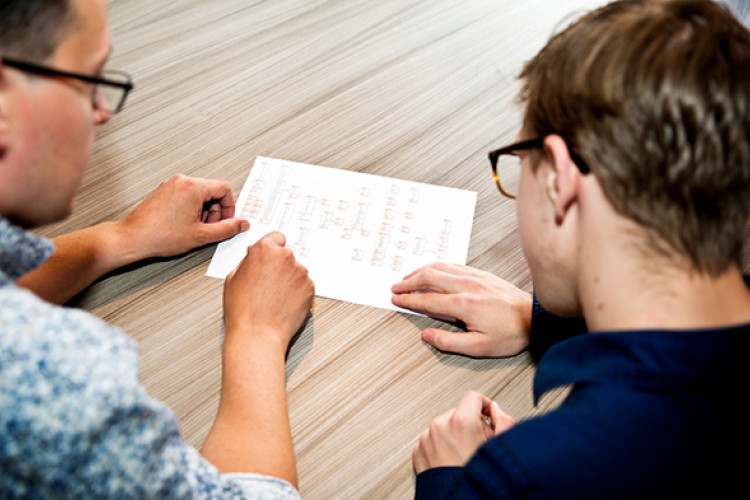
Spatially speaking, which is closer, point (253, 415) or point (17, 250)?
point (17, 250)

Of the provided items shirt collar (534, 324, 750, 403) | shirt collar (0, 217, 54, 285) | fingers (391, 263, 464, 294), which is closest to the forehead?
shirt collar (0, 217, 54, 285)

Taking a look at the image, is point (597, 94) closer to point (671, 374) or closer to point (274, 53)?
point (671, 374)

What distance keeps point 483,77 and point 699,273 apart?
27.7 inches

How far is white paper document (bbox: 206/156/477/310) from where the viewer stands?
845 millimetres

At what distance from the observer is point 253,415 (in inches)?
26.7

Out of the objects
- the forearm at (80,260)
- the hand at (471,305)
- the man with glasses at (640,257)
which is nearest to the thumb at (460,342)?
the hand at (471,305)

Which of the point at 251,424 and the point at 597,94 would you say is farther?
the point at 251,424

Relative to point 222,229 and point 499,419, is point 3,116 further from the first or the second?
point 499,419

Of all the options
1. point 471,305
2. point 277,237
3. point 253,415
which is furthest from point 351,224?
point 253,415

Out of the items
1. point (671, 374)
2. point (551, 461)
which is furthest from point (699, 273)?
point (551, 461)

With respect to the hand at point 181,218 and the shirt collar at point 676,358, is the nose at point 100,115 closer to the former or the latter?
the hand at point 181,218

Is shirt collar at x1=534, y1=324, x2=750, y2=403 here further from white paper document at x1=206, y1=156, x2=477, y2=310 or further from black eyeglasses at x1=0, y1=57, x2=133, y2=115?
black eyeglasses at x1=0, y1=57, x2=133, y2=115

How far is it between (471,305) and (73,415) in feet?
1.62

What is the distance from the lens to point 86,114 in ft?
1.91
